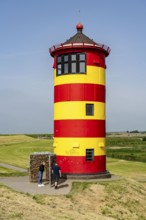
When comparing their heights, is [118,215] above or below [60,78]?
below

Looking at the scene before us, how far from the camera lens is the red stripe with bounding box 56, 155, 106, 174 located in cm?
2392

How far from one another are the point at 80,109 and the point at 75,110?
14.4 inches

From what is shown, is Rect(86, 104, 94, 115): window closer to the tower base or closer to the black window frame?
the black window frame

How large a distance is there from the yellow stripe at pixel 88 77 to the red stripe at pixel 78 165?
18.1 ft

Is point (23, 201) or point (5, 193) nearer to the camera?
point (23, 201)

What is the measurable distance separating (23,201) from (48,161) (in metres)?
6.54

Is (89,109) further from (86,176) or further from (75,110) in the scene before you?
(86,176)

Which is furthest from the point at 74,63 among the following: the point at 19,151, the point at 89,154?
the point at 19,151

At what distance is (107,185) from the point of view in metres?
20.8

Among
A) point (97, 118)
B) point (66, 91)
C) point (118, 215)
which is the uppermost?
point (66, 91)

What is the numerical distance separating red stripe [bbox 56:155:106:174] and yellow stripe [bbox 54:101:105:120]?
294 cm

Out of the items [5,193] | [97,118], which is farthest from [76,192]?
[97,118]

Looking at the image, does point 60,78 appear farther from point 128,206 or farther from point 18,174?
point 128,206

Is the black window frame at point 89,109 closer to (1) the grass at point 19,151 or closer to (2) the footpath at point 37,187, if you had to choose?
(2) the footpath at point 37,187
